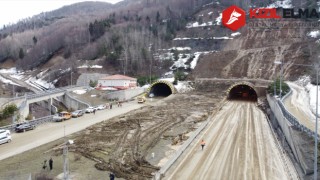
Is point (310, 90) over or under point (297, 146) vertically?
over

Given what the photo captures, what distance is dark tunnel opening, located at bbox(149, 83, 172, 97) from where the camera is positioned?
263 feet

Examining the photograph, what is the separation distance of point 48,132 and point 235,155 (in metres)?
21.9

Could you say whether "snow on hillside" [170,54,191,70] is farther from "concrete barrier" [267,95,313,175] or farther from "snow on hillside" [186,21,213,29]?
"concrete barrier" [267,95,313,175]

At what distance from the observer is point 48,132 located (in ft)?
130

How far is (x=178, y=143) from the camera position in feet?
113

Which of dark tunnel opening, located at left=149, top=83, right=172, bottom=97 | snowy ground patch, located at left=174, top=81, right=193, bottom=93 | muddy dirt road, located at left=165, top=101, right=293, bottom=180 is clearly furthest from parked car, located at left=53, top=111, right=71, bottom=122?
snowy ground patch, located at left=174, top=81, right=193, bottom=93

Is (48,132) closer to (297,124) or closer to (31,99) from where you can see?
(31,99)

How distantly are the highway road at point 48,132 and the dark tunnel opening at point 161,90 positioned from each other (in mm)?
24402

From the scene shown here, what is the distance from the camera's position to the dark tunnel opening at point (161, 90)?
80.1 m

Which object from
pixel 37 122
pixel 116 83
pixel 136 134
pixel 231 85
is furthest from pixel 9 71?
pixel 136 134

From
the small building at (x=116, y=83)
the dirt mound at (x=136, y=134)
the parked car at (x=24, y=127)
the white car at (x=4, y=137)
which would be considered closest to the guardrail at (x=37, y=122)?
the parked car at (x=24, y=127)

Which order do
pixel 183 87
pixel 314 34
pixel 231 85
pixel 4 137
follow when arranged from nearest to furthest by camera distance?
1. pixel 4 137
2. pixel 231 85
3. pixel 183 87
4. pixel 314 34

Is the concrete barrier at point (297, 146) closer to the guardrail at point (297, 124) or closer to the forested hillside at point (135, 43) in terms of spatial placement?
the guardrail at point (297, 124)

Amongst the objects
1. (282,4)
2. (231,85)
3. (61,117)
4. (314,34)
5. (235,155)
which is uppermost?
(282,4)
